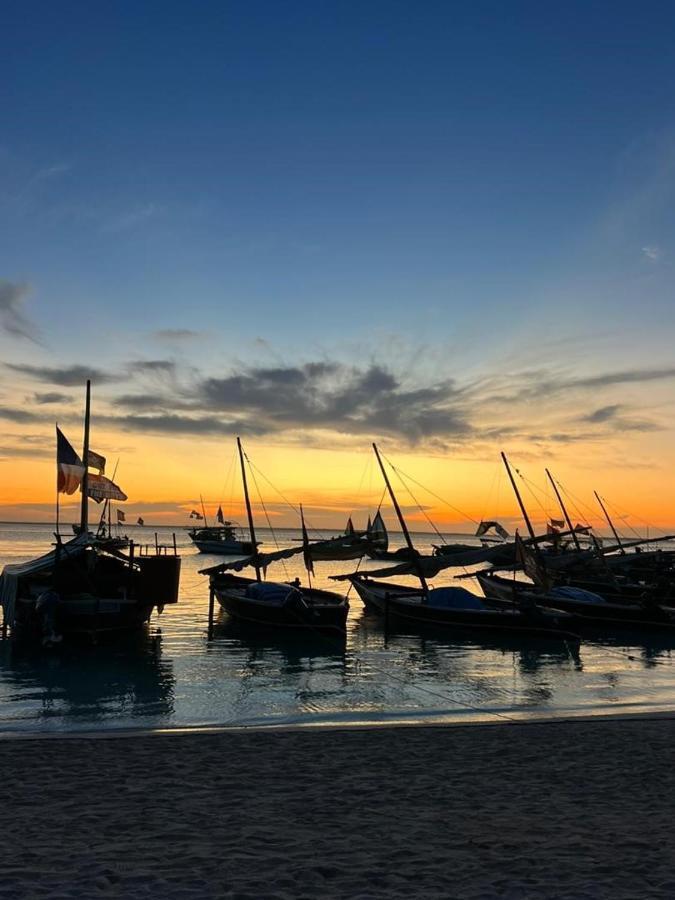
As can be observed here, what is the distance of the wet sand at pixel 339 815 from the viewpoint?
7.66 metres

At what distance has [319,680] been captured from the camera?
2605 cm

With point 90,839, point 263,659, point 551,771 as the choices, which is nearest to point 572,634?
point 263,659

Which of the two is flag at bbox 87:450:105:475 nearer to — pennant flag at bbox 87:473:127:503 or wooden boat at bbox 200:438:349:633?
pennant flag at bbox 87:473:127:503

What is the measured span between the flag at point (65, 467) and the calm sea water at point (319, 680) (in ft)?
24.3

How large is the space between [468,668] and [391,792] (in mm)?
19277

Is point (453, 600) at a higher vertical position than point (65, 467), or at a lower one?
lower

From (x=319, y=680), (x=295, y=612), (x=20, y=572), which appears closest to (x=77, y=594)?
(x=20, y=572)

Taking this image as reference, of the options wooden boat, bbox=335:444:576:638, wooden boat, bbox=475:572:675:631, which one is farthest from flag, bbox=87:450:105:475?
wooden boat, bbox=475:572:675:631

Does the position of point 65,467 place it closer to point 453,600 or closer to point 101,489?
point 101,489

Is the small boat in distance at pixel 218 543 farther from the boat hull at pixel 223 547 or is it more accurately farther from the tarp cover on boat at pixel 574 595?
the tarp cover on boat at pixel 574 595

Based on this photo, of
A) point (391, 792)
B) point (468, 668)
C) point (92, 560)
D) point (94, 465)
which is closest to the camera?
point (391, 792)

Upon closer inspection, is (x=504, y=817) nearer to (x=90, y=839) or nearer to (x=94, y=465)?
(x=90, y=839)

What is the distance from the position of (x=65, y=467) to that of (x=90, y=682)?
13.0 m

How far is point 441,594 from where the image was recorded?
40.5 m
